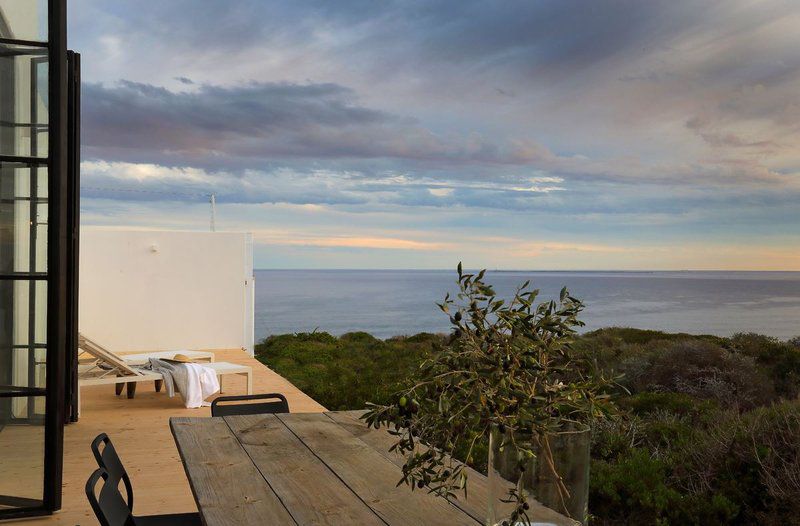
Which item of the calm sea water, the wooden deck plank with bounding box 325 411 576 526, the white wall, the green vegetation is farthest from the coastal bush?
the calm sea water

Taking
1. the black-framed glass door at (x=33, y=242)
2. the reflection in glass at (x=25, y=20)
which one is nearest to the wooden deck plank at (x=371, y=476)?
the black-framed glass door at (x=33, y=242)

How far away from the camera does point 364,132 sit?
93.4ft

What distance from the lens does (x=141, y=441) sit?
18.0ft

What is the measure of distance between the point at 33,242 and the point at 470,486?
8.89 ft

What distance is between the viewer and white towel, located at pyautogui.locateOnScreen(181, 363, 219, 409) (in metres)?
6.77

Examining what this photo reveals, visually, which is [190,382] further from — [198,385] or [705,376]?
[705,376]

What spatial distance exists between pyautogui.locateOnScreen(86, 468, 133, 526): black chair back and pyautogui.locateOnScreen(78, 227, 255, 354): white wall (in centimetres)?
912

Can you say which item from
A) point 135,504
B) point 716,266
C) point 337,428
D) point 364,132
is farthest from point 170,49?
point 716,266

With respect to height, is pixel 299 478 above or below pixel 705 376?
above

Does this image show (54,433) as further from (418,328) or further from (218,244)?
(418,328)

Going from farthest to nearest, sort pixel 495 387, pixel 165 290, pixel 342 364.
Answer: pixel 165 290 → pixel 342 364 → pixel 495 387

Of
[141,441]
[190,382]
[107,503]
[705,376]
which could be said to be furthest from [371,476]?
[705,376]

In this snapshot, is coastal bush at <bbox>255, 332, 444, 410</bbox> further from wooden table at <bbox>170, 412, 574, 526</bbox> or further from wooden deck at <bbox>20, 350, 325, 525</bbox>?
wooden table at <bbox>170, 412, 574, 526</bbox>

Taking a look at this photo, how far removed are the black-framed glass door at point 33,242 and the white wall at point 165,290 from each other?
7.08 meters
